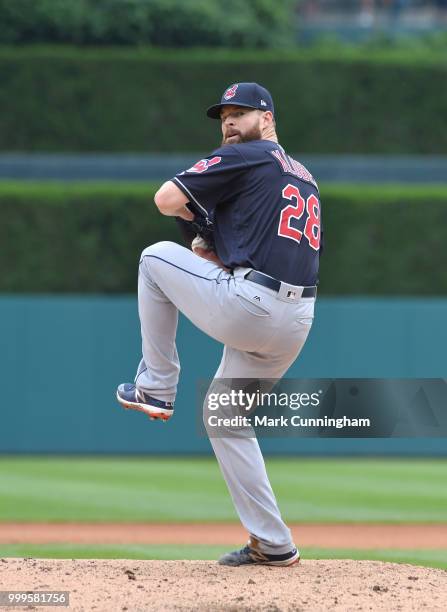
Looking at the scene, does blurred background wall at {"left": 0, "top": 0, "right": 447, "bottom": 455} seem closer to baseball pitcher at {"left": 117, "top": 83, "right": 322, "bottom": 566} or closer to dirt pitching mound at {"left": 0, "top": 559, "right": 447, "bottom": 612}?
dirt pitching mound at {"left": 0, "top": 559, "right": 447, "bottom": 612}

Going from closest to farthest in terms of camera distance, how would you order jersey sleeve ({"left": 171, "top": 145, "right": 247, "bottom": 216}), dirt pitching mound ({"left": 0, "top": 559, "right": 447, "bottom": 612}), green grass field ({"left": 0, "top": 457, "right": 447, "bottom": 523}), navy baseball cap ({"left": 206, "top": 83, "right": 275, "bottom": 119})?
dirt pitching mound ({"left": 0, "top": 559, "right": 447, "bottom": 612}) < jersey sleeve ({"left": 171, "top": 145, "right": 247, "bottom": 216}) < navy baseball cap ({"left": 206, "top": 83, "right": 275, "bottom": 119}) < green grass field ({"left": 0, "top": 457, "right": 447, "bottom": 523})

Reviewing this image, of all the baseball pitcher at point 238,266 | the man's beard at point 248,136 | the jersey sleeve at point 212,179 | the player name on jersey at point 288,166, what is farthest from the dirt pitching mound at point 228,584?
the man's beard at point 248,136

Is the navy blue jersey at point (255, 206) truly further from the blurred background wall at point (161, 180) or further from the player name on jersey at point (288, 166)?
the blurred background wall at point (161, 180)

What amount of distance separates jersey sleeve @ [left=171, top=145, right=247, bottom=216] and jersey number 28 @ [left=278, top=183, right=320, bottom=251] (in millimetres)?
205

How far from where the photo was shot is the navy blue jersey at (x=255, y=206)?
423 centimetres

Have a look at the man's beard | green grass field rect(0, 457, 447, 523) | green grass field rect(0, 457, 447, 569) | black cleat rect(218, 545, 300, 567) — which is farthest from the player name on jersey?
Answer: green grass field rect(0, 457, 447, 523)

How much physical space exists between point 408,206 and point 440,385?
8522mm

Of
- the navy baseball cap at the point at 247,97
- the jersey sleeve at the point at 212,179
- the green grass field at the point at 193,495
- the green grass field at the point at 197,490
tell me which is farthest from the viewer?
the green grass field at the point at 197,490

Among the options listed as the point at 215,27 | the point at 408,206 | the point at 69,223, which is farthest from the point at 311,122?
the point at 69,223

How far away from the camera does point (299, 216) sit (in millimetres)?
4336

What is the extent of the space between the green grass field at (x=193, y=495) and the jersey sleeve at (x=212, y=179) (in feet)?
7.90

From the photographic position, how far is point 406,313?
11398mm

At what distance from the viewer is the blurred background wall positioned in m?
11.0

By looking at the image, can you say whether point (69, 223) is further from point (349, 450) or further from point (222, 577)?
point (222, 577)
